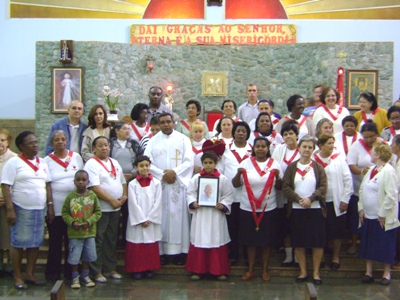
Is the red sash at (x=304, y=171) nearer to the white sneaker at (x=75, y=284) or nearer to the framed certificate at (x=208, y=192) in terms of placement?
the framed certificate at (x=208, y=192)

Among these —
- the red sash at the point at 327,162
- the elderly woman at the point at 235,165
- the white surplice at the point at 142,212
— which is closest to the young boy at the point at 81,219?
the white surplice at the point at 142,212

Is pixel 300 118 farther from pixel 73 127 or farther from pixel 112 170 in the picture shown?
pixel 73 127

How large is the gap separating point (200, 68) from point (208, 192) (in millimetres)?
6682

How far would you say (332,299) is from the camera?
5.50m

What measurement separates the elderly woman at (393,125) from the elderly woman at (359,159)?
490mm

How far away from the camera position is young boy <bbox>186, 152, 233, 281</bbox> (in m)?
6.00

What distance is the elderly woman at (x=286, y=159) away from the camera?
20.5ft

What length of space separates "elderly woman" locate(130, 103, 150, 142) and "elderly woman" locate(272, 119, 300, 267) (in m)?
1.72

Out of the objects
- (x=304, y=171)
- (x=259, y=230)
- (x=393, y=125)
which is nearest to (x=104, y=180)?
(x=259, y=230)

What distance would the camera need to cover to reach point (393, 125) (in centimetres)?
676

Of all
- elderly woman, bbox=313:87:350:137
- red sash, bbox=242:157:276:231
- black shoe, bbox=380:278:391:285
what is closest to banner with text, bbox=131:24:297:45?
elderly woman, bbox=313:87:350:137

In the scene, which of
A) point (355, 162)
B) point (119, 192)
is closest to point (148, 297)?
point (119, 192)

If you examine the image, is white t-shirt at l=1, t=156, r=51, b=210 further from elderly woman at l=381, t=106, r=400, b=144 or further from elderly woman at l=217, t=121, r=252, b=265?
elderly woman at l=381, t=106, r=400, b=144

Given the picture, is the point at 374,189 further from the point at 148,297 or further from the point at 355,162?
the point at 148,297
